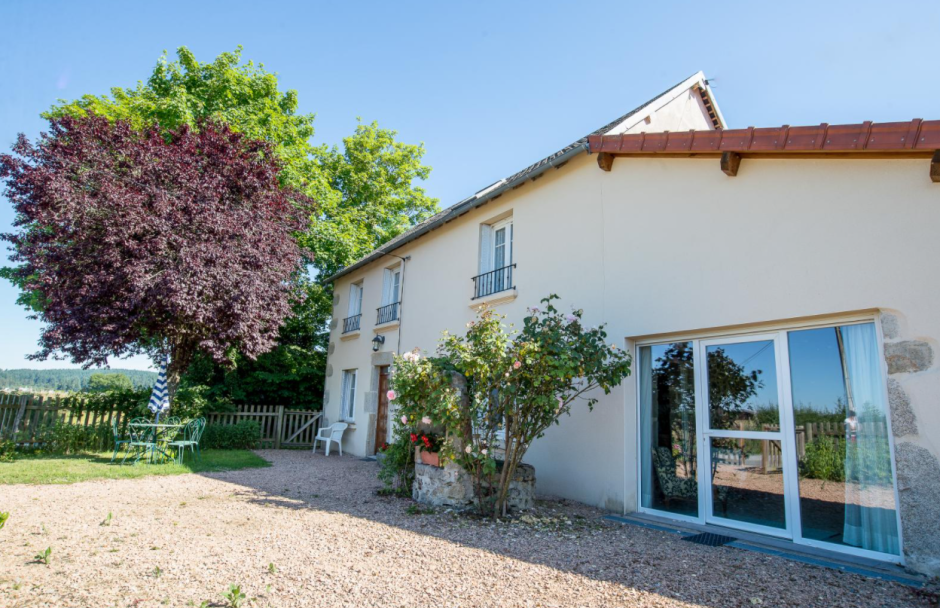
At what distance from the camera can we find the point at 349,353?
13.9 m

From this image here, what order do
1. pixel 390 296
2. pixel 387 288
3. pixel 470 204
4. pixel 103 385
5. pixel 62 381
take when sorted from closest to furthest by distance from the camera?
pixel 470 204 < pixel 390 296 < pixel 387 288 < pixel 103 385 < pixel 62 381

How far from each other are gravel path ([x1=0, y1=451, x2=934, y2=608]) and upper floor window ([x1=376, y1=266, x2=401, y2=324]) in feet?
20.8

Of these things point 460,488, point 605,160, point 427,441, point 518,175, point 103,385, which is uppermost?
point 518,175

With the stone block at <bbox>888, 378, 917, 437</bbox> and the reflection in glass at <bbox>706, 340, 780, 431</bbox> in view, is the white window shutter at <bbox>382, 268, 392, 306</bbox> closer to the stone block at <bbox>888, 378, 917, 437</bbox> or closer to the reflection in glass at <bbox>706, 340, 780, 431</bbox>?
the reflection in glass at <bbox>706, 340, 780, 431</bbox>

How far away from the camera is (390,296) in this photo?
504 inches

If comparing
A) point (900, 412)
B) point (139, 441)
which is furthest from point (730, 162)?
point (139, 441)

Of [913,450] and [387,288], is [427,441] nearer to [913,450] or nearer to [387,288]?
[913,450]

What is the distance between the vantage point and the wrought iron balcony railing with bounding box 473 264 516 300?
876 cm

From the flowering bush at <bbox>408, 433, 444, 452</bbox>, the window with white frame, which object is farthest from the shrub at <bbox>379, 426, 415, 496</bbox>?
the window with white frame

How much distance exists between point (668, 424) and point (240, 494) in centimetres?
565

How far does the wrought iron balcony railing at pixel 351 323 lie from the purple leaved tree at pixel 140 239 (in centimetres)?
281

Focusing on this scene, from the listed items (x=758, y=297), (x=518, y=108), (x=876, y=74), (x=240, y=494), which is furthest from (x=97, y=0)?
(x=876, y=74)

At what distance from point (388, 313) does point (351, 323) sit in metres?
2.22

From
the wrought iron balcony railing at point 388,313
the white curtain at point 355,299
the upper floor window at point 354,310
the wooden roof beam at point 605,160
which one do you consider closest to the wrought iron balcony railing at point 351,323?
the upper floor window at point 354,310
